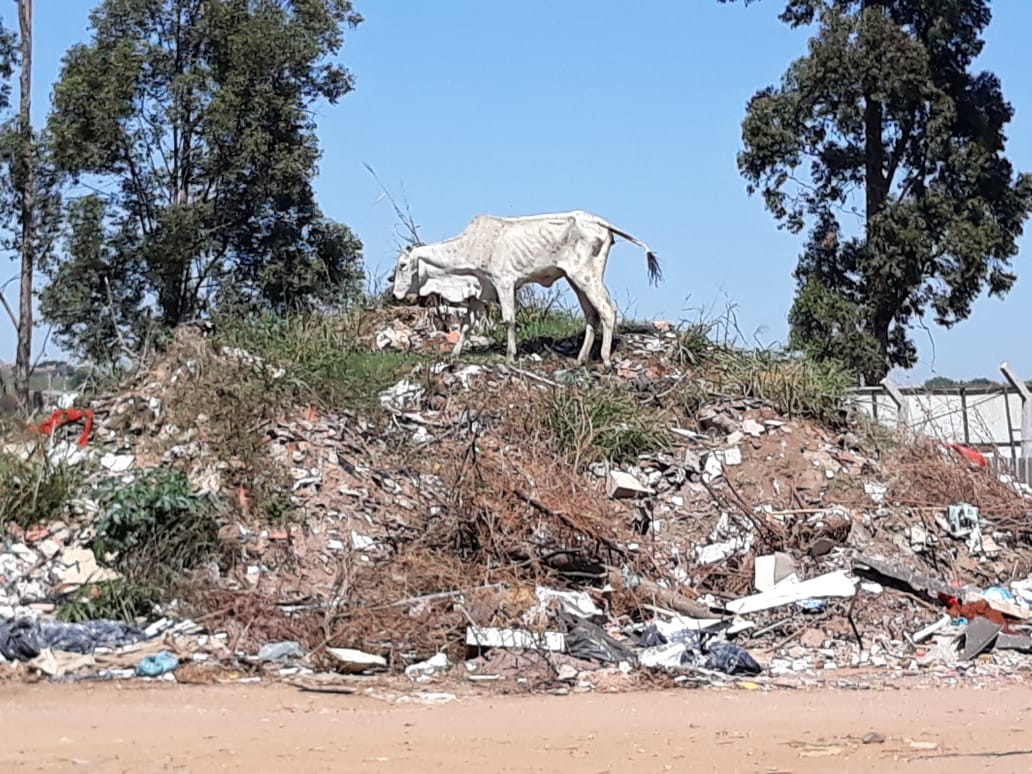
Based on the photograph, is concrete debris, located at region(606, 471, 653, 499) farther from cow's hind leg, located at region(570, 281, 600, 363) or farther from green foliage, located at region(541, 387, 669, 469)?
cow's hind leg, located at region(570, 281, 600, 363)

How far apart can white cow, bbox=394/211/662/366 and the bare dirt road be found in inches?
241

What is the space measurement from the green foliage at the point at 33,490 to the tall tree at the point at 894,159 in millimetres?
14331

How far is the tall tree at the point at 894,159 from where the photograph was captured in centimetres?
2247

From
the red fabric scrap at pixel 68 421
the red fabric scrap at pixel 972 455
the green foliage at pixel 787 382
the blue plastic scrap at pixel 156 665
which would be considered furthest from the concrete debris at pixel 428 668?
the red fabric scrap at pixel 972 455

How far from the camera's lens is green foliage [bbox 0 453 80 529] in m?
10.5

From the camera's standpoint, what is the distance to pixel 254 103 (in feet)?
67.1

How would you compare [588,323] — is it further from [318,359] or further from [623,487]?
[623,487]

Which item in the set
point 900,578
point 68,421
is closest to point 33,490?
point 68,421

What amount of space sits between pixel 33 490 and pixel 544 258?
18.4 feet

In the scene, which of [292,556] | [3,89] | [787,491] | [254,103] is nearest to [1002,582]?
[787,491]

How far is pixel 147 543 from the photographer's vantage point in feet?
32.7

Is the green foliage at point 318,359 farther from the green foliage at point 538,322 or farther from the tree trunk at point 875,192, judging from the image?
the tree trunk at point 875,192

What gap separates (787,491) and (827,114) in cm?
1271

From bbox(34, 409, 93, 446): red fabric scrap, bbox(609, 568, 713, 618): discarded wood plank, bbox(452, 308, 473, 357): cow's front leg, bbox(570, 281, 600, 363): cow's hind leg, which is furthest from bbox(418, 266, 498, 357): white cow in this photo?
bbox(609, 568, 713, 618): discarded wood plank
